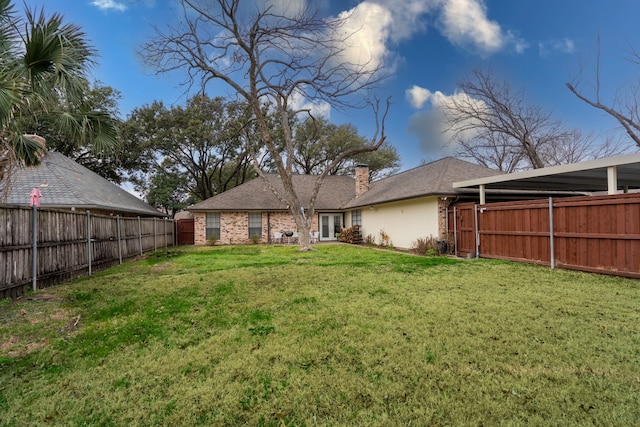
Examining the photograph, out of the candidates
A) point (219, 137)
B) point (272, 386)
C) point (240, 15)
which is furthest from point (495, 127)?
point (272, 386)

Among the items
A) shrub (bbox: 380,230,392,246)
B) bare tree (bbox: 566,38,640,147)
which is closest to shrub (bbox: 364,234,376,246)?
shrub (bbox: 380,230,392,246)

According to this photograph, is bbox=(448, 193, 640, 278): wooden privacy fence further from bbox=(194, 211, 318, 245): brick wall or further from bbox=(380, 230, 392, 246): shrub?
bbox=(194, 211, 318, 245): brick wall

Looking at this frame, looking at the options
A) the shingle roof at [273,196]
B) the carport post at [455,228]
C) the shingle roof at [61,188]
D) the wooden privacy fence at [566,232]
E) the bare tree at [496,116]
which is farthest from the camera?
the shingle roof at [273,196]

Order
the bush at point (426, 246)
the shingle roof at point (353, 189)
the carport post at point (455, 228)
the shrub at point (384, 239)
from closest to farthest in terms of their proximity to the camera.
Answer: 1. the carport post at point (455, 228)
2. the bush at point (426, 246)
3. the shingle roof at point (353, 189)
4. the shrub at point (384, 239)

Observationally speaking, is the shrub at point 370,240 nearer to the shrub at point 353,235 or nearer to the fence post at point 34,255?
the shrub at point 353,235

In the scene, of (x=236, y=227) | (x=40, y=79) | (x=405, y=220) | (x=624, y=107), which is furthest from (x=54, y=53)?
(x=624, y=107)

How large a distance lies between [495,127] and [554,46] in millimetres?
5590

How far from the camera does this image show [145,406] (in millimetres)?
2277

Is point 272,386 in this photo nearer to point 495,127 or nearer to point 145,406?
point 145,406

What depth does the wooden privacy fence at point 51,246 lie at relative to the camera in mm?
5414

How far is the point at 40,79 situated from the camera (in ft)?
17.1

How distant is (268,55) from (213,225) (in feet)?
33.8

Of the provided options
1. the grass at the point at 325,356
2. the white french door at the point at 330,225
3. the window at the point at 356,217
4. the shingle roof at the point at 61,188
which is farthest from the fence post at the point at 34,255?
the white french door at the point at 330,225

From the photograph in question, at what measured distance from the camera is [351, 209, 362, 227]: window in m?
19.4
